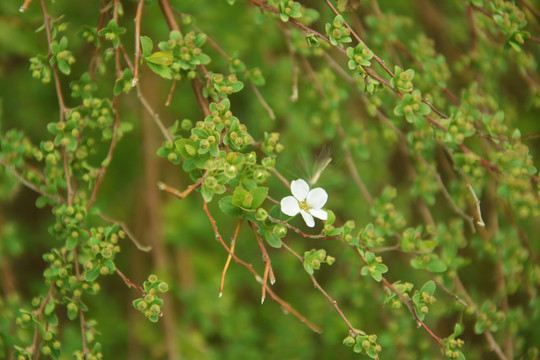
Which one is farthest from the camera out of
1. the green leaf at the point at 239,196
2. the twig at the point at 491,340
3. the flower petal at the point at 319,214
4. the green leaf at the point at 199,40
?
the twig at the point at 491,340

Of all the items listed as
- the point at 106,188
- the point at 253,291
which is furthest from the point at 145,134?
the point at 253,291

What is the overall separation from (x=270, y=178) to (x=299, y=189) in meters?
1.02

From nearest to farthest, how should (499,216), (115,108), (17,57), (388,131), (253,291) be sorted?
(115,108) → (388,131) → (499,216) → (17,57) → (253,291)

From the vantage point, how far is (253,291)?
2.83m

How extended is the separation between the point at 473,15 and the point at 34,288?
213 centimetres

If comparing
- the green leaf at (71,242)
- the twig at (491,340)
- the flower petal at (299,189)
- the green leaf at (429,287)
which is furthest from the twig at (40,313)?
the twig at (491,340)

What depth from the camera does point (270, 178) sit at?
87.0 inches

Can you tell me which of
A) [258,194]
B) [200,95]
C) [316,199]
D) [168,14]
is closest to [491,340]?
[316,199]

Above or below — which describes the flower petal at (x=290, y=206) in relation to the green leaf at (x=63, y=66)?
above

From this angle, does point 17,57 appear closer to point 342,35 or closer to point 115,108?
point 115,108

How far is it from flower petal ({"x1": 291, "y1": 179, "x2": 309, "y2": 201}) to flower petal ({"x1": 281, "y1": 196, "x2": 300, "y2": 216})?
0.05 metres

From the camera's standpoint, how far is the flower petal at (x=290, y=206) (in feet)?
3.66

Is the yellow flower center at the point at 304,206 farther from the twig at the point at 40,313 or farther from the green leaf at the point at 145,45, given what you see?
the twig at the point at 40,313

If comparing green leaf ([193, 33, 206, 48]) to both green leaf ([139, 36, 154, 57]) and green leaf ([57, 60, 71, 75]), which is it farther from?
green leaf ([57, 60, 71, 75])
